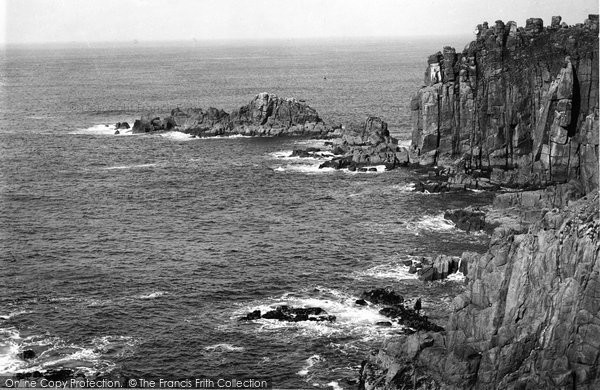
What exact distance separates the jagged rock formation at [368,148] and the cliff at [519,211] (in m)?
4.62

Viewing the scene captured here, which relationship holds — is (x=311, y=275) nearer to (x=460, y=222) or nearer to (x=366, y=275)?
(x=366, y=275)

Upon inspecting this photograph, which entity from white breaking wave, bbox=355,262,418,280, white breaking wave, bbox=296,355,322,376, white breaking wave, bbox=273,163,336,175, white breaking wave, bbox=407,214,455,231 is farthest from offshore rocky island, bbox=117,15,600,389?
white breaking wave, bbox=296,355,322,376

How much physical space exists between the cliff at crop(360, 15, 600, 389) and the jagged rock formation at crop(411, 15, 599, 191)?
21cm

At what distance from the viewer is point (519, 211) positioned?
130m

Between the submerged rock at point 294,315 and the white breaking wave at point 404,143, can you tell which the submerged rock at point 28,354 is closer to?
the submerged rock at point 294,315

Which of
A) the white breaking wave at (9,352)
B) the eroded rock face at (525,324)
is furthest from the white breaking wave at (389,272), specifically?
the white breaking wave at (9,352)

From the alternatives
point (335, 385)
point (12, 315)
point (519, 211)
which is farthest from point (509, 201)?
point (12, 315)

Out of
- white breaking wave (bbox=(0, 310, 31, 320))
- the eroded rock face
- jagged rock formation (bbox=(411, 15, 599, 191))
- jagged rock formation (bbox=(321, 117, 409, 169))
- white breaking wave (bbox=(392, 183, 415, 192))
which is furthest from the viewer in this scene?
jagged rock formation (bbox=(321, 117, 409, 169))

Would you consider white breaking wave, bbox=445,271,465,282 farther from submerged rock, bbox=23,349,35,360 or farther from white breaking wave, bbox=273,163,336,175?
white breaking wave, bbox=273,163,336,175

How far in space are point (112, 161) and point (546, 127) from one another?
278 feet

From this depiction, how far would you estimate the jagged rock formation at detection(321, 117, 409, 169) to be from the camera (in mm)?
172875

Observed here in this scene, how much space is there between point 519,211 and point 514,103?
41765mm

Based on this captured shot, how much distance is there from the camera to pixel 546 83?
163000 mm

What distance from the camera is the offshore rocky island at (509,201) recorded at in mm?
72125
